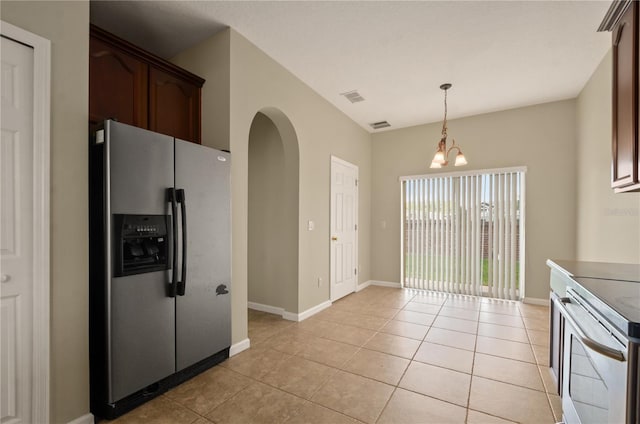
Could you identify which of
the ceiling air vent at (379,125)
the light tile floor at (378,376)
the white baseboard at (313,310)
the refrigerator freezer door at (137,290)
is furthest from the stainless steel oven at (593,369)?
the ceiling air vent at (379,125)

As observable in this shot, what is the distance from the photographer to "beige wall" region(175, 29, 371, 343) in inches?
109

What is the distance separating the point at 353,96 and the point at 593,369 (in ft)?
12.3

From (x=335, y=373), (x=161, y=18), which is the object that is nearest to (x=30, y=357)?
(x=335, y=373)

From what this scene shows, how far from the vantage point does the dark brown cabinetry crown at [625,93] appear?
1.62 meters

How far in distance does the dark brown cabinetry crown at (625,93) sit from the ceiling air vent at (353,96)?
101 inches

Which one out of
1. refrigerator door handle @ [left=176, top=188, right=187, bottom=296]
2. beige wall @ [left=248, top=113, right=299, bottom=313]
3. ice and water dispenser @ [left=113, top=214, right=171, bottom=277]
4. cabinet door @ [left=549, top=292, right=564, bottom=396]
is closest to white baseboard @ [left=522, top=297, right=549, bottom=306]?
cabinet door @ [left=549, top=292, right=564, bottom=396]

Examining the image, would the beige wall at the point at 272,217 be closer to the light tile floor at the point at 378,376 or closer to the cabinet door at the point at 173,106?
the light tile floor at the point at 378,376

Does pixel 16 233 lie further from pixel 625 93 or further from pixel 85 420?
pixel 625 93

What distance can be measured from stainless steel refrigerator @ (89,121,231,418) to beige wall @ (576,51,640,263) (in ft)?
12.1

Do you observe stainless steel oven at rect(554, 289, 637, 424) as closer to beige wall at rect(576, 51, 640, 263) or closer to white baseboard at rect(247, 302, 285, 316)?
beige wall at rect(576, 51, 640, 263)

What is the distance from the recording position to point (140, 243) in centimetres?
198

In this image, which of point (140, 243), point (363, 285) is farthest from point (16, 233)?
point (363, 285)

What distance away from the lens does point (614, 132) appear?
1.92m

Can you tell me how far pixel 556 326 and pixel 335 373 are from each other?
166 cm
